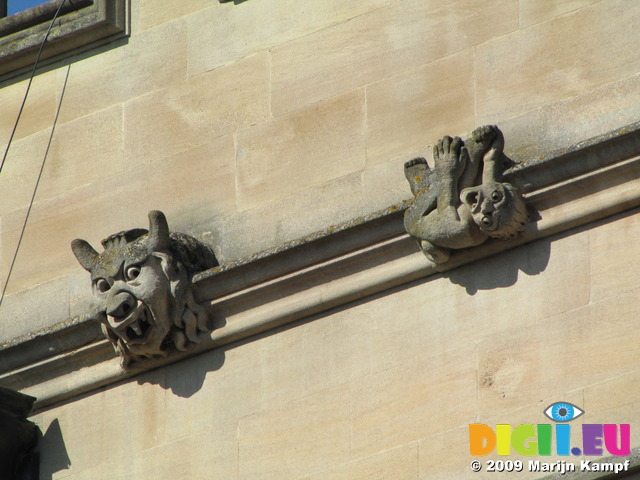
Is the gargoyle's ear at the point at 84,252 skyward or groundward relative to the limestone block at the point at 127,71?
groundward

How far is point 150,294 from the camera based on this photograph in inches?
464

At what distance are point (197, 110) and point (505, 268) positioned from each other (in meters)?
2.34

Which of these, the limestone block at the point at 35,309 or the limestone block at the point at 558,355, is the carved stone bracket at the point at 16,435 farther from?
the limestone block at the point at 558,355

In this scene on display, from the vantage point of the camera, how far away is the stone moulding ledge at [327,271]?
1086 cm

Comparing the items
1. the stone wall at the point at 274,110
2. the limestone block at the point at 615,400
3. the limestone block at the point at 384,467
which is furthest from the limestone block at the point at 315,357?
the limestone block at the point at 615,400

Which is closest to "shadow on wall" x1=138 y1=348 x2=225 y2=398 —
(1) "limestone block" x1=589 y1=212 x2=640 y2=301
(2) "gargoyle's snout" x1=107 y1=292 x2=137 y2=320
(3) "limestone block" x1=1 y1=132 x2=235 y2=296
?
(2) "gargoyle's snout" x1=107 y1=292 x2=137 y2=320

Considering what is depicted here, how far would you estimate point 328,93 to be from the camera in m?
12.1

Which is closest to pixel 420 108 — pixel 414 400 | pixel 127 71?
pixel 414 400

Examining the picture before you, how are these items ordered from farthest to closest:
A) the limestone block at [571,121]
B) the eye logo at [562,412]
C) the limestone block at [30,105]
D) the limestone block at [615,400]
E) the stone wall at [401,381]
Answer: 1. the limestone block at [30,105]
2. the limestone block at [571,121]
3. the stone wall at [401,381]
4. the eye logo at [562,412]
5. the limestone block at [615,400]

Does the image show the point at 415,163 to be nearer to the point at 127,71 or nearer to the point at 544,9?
the point at 544,9

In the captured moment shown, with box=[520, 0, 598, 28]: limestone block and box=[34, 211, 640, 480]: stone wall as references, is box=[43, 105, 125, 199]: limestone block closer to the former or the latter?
box=[34, 211, 640, 480]: stone wall

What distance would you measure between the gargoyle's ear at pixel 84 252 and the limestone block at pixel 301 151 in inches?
32.3

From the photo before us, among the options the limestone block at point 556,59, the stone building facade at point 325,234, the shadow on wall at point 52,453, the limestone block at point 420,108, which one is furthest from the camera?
the shadow on wall at point 52,453

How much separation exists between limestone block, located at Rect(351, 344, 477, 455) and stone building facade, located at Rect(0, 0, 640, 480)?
1cm
